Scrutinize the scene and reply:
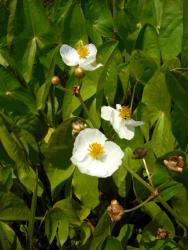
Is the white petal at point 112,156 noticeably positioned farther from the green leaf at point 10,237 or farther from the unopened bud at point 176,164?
the green leaf at point 10,237

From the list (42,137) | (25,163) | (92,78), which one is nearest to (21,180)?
Result: (25,163)

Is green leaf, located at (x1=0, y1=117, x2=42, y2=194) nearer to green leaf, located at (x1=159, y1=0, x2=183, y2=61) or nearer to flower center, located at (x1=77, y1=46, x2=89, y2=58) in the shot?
flower center, located at (x1=77, y1=46, x2=89, y2=58)

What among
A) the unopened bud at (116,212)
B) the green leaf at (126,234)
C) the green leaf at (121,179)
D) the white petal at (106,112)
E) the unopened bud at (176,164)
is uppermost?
the white petal at (106,112)

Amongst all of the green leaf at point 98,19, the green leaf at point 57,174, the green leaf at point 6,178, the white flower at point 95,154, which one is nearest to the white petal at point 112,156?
the white flower at point 95,154

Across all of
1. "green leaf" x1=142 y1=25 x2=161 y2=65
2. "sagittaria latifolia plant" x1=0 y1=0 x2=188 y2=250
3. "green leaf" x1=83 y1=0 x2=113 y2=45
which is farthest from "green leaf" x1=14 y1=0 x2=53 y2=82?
"green leaf" x1=142 y1=25 x2=161 y2=65

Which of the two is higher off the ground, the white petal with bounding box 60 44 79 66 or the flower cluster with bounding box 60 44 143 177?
the white petal with bounding box 60 44 79 66

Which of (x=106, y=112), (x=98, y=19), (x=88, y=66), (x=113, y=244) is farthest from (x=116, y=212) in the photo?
(x=98, y=19)

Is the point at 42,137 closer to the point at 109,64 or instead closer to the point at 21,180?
the point at 21,180
